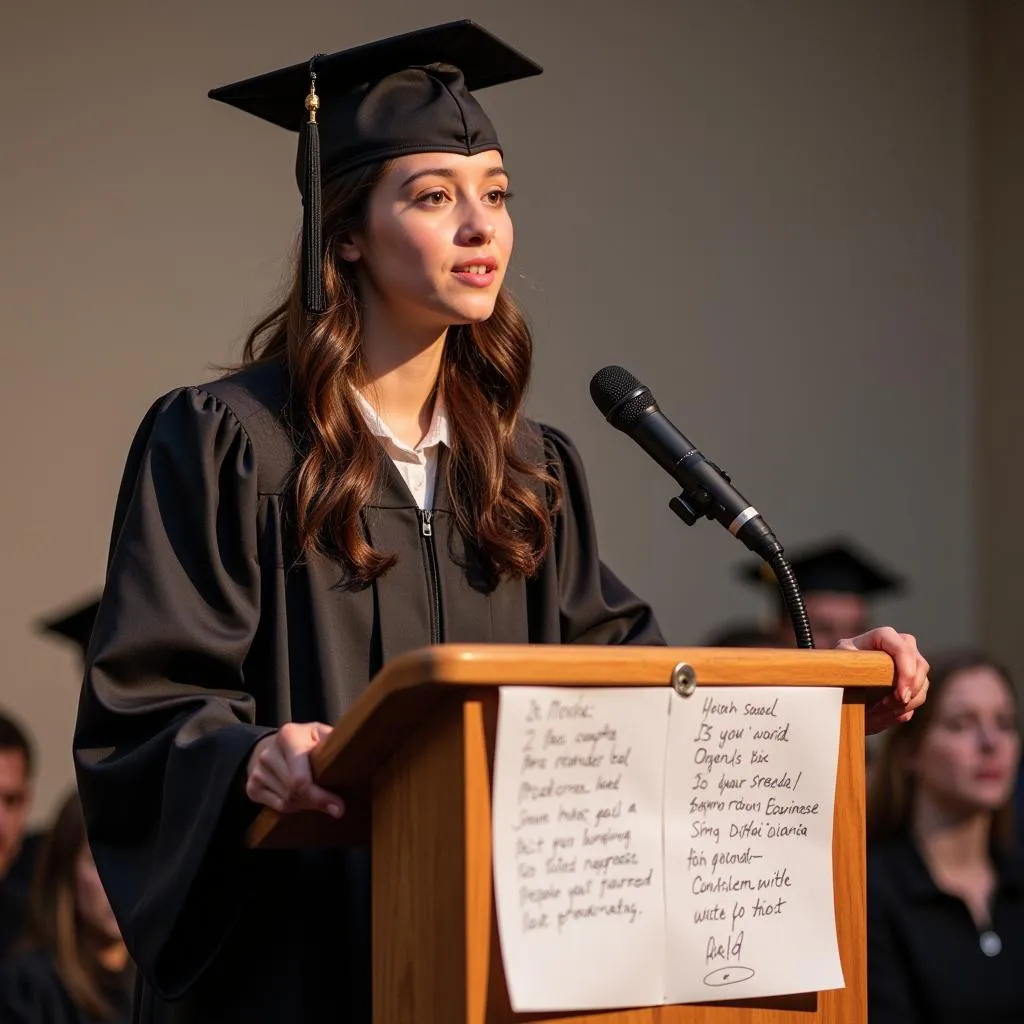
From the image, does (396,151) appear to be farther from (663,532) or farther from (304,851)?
(663,532)

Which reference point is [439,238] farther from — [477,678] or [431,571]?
[477,678]

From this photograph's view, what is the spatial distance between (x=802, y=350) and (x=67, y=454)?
2.88m

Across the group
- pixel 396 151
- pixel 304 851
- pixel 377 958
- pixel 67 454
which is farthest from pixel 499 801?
pixel 67 454

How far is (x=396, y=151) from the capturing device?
2.27 m

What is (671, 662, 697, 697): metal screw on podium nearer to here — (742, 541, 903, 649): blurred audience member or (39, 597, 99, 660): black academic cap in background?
(39, 597, 99, 660): black academic cap in background

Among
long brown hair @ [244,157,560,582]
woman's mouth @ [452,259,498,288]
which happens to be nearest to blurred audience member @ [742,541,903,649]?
long brown hair @ [244,157,560,582]

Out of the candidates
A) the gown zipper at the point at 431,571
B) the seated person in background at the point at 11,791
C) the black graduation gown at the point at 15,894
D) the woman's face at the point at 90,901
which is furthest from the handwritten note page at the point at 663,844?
the black graduation gown at the point at 15,894

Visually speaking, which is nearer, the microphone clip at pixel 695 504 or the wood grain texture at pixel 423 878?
the wood grain texture at pixel 423 878

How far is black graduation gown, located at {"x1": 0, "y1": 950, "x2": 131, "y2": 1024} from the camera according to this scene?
3859 millimetres

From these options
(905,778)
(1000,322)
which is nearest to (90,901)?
(905,778)

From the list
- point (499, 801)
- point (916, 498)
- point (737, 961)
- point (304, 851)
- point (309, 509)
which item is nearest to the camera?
point (499, 801)

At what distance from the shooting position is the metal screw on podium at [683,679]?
1604 mm

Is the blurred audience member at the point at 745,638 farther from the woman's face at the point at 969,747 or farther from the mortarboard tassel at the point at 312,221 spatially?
the mortarboard tassel at the point at 312,221

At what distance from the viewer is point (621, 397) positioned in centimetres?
207
